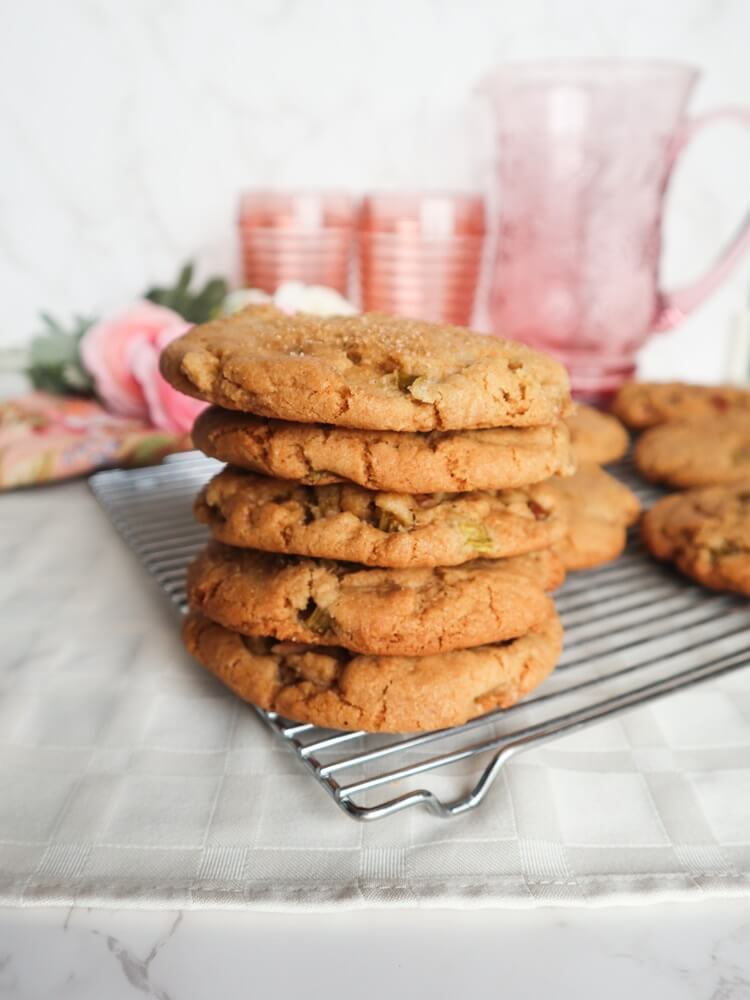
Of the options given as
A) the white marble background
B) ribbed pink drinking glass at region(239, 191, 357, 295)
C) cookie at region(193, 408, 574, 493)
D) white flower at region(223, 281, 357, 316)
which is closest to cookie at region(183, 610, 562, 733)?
cookie at region(193, 408, 574, 493)

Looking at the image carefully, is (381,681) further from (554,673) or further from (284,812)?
(554,673)

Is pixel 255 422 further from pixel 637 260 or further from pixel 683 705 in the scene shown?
pixel 637 260

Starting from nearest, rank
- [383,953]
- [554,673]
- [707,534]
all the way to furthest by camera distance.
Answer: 1. [383,953]
2. [554,673]
3. [707,534]

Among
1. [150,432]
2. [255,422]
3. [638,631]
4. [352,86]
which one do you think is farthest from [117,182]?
[638,631]

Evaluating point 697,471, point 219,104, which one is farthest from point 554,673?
point 219,104

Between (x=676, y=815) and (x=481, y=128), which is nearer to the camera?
(x=676, y=815)

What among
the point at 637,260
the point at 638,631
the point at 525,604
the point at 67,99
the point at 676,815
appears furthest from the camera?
the point at 67,99
